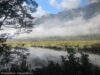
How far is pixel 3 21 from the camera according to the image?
7.79 metres

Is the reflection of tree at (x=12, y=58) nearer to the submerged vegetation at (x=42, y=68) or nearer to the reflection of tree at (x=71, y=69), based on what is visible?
the submerged vegetation at (x=42, y=68)

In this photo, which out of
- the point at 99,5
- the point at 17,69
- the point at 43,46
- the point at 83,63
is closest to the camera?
the point at 17,69

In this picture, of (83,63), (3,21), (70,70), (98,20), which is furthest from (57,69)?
(98,20)

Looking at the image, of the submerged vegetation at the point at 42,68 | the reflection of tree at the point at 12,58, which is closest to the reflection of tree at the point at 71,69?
the submerged vegetation at the point at 42,68

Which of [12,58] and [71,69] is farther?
[12,58]

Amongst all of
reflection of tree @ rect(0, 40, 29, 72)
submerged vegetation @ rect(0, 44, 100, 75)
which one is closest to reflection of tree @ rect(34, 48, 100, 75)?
submerged vegetation @ rect(0, 44, 100, 75)

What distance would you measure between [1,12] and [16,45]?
4.66ft

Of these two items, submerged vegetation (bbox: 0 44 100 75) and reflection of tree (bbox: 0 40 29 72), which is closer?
submerged vegetation (bbox: 0 44 100 75)

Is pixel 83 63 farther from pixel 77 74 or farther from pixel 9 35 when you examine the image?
pixel 9 35

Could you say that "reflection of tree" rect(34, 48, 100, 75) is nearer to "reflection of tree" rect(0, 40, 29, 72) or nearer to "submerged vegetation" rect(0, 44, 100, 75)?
"submerged vegetation" rect(0, 44, 100, 75)

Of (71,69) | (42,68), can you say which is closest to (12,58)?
(42,68)

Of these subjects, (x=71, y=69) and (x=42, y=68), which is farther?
(x=42, y=68)

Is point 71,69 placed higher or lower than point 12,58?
lower

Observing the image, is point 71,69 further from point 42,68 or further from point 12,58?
point 12,58
